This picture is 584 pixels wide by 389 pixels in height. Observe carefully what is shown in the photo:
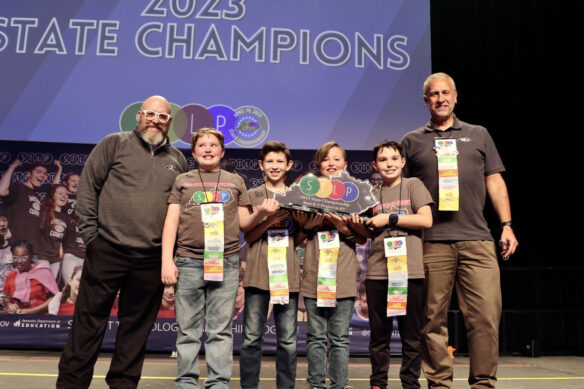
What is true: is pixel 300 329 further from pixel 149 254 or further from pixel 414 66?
pixel 414 66

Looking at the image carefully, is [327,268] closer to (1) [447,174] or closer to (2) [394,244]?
(2) [394,244]

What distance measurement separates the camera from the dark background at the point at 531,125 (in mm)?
4863

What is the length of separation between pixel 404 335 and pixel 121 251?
55.7 inches

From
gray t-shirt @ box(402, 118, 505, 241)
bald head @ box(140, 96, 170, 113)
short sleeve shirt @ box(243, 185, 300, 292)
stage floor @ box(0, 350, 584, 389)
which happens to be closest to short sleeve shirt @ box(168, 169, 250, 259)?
short sleeve shirt @ box(243, 185, 300, 292)

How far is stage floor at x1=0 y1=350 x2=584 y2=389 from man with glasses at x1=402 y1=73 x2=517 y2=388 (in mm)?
937

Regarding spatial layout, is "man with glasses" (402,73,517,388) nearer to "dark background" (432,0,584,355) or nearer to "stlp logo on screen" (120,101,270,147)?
"stlp logo on screen" (120,101,270,147)

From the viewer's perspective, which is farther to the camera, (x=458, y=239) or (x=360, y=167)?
(x=360, y=167)

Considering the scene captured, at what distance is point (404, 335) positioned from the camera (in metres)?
2.29

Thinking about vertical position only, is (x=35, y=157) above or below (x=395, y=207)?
above

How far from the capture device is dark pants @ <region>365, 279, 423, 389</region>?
2.26 meters

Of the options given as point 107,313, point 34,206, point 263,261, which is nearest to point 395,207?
Result: point 263,261

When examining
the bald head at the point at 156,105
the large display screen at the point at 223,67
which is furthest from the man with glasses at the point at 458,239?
the large display screen at the point at 223,67

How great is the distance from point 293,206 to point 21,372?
257 cm

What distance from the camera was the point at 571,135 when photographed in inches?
198
